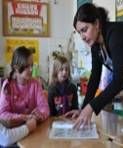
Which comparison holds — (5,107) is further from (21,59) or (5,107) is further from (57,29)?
(57,29)

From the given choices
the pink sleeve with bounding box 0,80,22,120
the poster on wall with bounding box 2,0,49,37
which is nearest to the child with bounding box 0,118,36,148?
the pink sleeve with bounding box 0,80,22,120

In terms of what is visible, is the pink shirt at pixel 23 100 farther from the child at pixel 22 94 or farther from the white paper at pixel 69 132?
the white paper at pixel 69 132

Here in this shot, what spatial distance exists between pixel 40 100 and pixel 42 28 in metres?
1.71

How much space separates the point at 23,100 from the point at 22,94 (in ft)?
0.11

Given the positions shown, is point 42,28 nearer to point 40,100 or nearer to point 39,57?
point 39,57

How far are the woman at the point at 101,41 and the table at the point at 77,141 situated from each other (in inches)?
3.7

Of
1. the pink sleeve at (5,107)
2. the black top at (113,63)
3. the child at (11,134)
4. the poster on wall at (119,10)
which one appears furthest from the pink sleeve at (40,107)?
the poster on wall at (119,10)

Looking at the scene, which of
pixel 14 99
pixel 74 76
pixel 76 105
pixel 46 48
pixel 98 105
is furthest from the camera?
pixel 46 48

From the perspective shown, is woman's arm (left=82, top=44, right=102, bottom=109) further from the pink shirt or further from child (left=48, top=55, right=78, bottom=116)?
child (left=48, top=55, right=78, bottom=116)

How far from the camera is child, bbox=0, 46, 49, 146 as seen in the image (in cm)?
159

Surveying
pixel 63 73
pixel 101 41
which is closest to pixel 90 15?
pixel 101 41

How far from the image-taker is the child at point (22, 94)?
1.59 metres

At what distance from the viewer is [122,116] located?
166 centimetres

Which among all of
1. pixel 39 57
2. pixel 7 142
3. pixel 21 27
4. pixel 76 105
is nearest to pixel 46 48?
pixel 39 57
